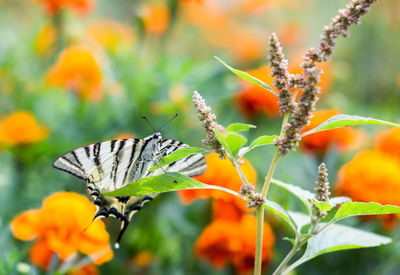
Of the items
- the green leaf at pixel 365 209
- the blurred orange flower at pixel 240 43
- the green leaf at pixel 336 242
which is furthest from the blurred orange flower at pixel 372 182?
the blurred orange flower at pixel 240 43

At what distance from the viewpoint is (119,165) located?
2.59 ft

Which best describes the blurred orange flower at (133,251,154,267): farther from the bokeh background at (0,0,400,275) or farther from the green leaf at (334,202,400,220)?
the green leaf at (334,202,400,220)

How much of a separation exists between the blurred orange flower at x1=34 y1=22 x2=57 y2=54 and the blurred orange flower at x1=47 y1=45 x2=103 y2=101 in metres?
0.23

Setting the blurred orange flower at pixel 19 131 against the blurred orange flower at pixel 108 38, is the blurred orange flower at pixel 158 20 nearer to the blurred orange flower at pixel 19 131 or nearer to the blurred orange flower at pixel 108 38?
the blurred orange flower at pixel 108 38

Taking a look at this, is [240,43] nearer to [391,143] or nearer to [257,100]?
[257,100]

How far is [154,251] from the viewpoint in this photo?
123 centimetres

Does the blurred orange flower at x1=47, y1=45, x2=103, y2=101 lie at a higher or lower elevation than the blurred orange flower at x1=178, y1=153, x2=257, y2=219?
higher

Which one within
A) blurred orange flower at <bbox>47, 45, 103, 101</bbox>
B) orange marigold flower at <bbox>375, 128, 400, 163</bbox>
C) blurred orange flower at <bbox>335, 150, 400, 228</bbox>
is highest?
blurred orange flower at <bbox>47, 45, 103, 101</bbox>

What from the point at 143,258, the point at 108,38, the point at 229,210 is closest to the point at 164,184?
the point at 229,210

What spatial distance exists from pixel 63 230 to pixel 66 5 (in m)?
1.02

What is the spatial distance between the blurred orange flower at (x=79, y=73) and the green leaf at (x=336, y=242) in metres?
1.06

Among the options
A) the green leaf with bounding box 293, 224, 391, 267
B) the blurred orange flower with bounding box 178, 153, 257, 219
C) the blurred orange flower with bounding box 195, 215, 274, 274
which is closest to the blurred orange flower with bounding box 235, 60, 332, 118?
the blurred orange flower with bounding box 178, 153, 257, 219

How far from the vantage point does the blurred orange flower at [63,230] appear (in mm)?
809

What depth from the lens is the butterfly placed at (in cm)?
72
